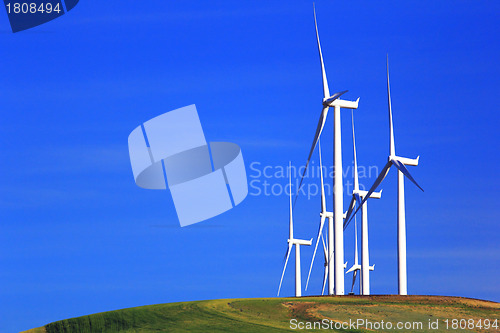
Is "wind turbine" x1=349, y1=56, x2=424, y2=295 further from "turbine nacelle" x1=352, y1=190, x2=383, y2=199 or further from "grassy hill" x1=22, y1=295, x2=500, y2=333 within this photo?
"turbine nacelle" x1=352, y1=190, x2=383, y2=199

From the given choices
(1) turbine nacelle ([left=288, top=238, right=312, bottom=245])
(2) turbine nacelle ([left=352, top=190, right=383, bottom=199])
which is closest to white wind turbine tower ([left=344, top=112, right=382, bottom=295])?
(2) turbine nacelle ([left=352, top=190, right=383, bottom=199])

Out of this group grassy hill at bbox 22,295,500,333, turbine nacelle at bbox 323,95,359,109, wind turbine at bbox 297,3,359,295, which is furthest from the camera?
turbine nacelle at bbox 323,95,359,109

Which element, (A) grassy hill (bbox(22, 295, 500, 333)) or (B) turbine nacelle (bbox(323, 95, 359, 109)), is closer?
(A) grassy hill (bbox(22, 295, 500, 333))

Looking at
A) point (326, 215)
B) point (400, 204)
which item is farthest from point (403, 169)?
point (326, 215)

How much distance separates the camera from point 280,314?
9088 cm

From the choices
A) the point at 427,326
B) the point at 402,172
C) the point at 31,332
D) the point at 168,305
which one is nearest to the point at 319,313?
the point at 427,326

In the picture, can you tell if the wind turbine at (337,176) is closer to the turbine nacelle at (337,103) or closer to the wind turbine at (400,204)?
the turbine nacelle at (337,103)

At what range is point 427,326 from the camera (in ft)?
283

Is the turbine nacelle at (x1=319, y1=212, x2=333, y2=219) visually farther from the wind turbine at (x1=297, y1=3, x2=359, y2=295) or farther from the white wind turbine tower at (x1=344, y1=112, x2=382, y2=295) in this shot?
the wind turbine at (x1=297, y1=3, x2=359, y2=295)

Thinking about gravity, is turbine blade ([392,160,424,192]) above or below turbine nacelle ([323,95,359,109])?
below

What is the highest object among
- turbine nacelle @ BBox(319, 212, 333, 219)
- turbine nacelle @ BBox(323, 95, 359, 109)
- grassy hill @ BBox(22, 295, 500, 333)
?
turbine nacelle @ BBox(323, 95, 359, 109)

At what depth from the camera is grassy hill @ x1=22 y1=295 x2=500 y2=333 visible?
8700cm

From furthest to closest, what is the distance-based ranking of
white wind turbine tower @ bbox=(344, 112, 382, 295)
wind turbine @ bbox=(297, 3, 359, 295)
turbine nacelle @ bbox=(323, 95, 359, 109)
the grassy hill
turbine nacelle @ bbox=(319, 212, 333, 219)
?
turbine nacelle @ bbox=(319, 212, 333, 219), white wind turbine tower @ bbox=(344, 112, 382, 295), turbine nacelle @ bbox=(323, 95, 359, 109), wind turbine @ bbox=(297, 3, 359, 295), the grassy hill

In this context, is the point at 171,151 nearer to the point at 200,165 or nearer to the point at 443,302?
the point at 200,165
